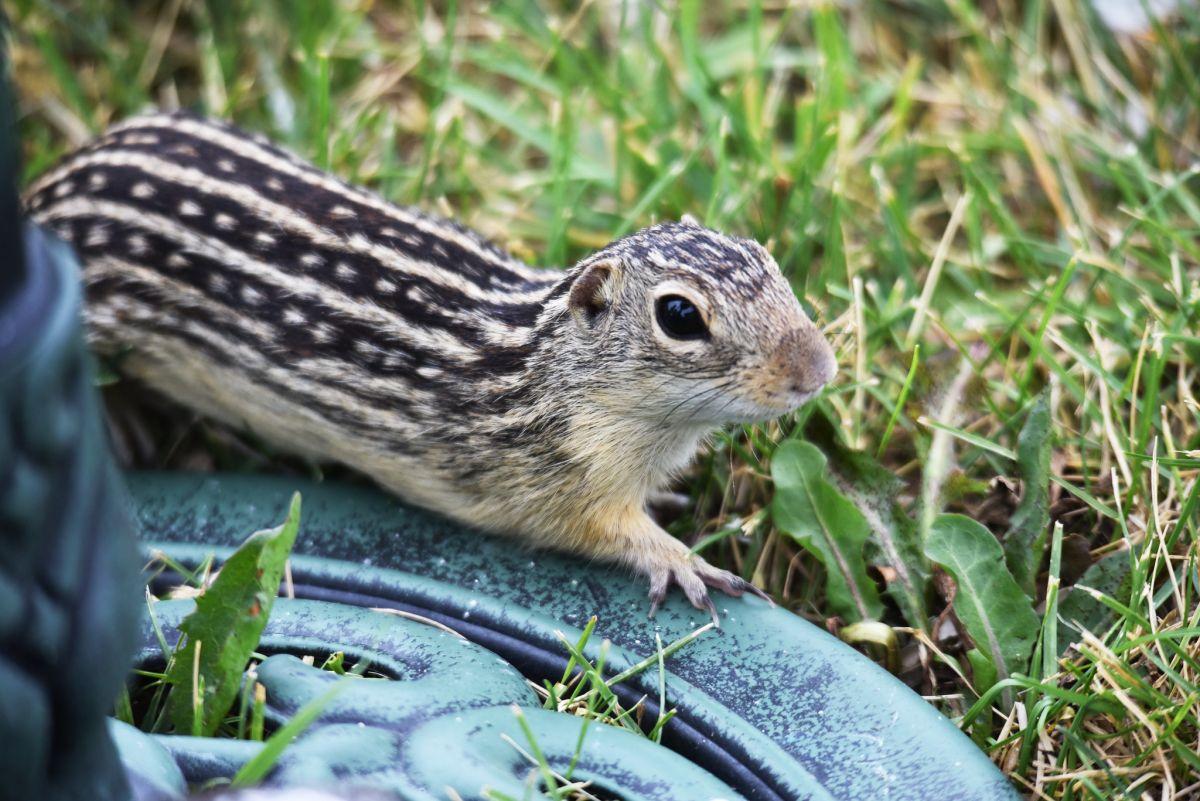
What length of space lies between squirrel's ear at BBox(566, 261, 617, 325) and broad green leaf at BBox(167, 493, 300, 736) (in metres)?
0.92

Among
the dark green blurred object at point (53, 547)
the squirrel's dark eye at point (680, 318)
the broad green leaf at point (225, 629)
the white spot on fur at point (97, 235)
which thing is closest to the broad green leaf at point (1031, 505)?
the squirrel's dark eye at point (680, 318)

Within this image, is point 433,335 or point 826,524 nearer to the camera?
point 826,524

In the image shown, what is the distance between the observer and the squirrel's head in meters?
2.92

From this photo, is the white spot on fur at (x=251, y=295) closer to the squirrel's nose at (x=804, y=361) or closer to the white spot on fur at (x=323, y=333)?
the white spot on fur at (x=323, y=333)

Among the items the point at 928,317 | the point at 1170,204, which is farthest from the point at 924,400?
the point at 1170,204

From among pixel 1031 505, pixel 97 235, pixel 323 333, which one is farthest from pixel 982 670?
Answer: pixel 97 235

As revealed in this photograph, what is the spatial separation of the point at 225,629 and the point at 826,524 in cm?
144

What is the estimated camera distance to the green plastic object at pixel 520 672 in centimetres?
242

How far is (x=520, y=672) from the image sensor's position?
288 cm

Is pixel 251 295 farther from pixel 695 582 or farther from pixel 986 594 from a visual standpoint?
pixel 986 594

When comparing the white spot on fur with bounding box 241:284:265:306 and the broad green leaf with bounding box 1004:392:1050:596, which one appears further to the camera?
the white spot on fur with bounding box 241:284:265:306

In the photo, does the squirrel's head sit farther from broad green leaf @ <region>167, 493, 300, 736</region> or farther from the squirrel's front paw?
broad green leaf @ <region>167, 493, 300, 736</region>

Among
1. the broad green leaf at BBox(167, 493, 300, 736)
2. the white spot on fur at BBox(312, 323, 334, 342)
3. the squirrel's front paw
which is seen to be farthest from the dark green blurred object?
the white spot on fur at BBox(312, 323, 334, 342)

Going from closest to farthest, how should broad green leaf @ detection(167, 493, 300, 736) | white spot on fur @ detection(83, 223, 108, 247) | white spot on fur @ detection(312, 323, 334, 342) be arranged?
broad green leaf @ detection(167, 493, 300, 736), white spot on fur @ detection(312, 323, 334, 342), white spot on fur @ detection(83, 223, 108, 247)
